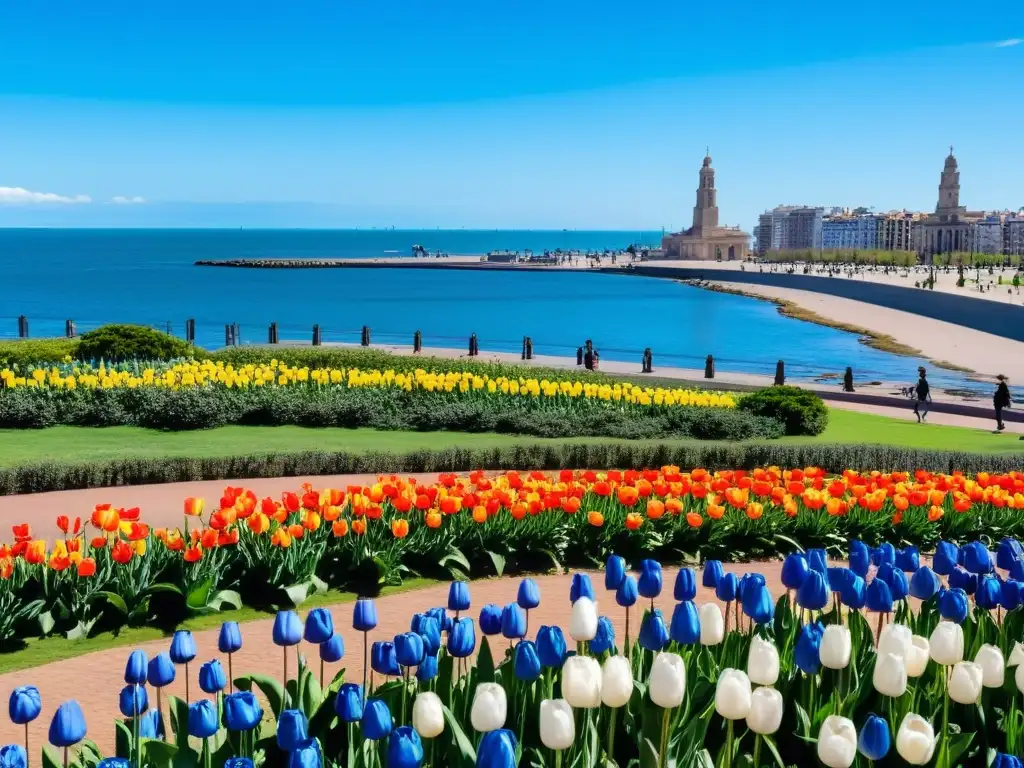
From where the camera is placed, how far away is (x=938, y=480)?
35.3 feet

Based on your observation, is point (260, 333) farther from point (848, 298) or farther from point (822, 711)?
point (822, 711)

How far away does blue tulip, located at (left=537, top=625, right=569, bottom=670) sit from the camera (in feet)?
→ 13.7

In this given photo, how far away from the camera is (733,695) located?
11.8ft

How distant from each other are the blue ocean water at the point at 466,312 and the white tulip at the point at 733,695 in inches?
1267

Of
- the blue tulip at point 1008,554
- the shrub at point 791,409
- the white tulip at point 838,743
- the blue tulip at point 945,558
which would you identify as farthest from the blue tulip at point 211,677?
the shrub at point 791,409

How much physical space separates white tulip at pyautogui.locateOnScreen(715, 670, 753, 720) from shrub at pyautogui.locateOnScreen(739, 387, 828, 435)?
50.0ft

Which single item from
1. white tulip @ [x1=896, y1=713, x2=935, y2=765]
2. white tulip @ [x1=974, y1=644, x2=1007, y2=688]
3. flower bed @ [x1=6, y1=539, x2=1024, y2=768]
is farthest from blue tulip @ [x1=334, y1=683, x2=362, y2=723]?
white tulip @ [x1=974, y1=644, x2=1007, y2=688]

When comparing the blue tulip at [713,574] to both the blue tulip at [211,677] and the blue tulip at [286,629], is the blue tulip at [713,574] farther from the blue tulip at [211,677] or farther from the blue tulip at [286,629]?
the blue tulip at [211,677]

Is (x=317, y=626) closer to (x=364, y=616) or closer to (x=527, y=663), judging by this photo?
(x=364, y=616)

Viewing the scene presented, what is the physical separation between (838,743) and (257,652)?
4715 millimetres

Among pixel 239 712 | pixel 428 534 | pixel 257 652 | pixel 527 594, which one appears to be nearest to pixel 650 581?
pixel 527 594

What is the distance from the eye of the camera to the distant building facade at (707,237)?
181875 millimetres

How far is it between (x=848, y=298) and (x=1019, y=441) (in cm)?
6943

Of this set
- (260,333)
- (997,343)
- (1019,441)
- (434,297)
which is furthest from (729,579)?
(434,297)
